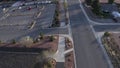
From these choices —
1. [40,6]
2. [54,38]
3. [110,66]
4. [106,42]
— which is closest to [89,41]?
[106,42]

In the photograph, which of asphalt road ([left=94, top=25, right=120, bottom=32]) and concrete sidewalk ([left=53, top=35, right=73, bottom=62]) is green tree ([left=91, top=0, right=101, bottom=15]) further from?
concrete sidewalk ([left=53, top=35, right=73, bottom=62])

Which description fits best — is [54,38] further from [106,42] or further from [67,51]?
[106,42]

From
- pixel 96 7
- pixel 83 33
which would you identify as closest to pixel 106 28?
pixel 83 33

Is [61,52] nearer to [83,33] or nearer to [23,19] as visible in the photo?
[83,33]

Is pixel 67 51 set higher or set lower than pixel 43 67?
lower

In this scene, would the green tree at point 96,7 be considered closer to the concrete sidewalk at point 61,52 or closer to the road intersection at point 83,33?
the road intersection at point 83,33

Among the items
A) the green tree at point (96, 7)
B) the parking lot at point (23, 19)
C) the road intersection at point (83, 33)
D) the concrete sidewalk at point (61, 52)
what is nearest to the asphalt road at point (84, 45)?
the road intersection at point (83, 33)

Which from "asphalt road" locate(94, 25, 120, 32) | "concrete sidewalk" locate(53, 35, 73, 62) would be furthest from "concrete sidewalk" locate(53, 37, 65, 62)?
"asphalt road" locate(94, 25, 120, 32)
